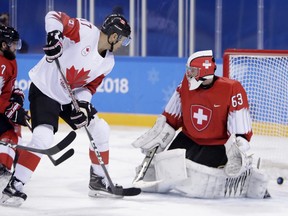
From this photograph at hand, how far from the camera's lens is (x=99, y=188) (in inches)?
188

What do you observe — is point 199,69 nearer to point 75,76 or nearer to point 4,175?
point 75,76

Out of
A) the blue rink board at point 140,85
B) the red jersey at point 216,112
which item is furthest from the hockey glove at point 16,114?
the blue rink board at point 140,85

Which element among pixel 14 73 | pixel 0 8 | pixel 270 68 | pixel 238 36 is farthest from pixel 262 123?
pixel 0 8

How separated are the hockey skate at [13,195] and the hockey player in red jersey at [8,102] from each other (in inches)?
14.1

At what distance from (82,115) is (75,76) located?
190mm

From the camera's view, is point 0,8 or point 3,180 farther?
point 0,8

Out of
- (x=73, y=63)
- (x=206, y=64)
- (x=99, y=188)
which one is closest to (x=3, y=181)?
(x=99, y=188)

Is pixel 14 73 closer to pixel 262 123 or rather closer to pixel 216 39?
pixel 262 123

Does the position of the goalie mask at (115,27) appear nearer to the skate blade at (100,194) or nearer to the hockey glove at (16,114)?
the hockey glove at (16,114)

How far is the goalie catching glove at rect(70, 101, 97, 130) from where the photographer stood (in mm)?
4512

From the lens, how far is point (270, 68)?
18.4ft

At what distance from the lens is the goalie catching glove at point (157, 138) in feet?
16.1

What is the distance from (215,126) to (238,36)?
4.69m

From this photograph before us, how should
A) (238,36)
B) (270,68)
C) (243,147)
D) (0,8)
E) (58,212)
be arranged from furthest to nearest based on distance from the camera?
1. (0,8)
2. (238,36)
3. (270,68)
4. (243,147)
5. (58,212)
